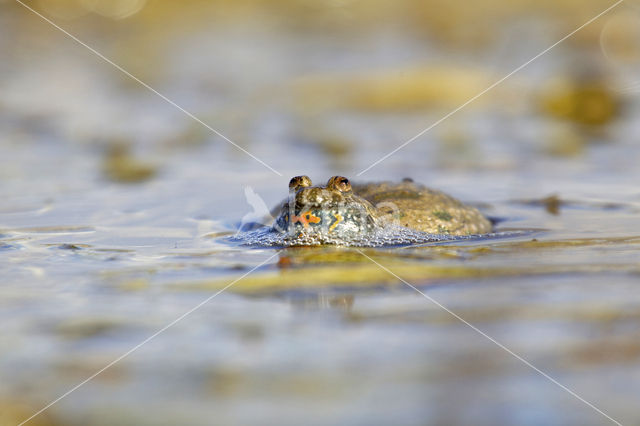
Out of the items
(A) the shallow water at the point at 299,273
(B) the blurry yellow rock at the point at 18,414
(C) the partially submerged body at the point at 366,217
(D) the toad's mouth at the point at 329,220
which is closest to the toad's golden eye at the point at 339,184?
(C) the partially submerged body at the point at 366,217

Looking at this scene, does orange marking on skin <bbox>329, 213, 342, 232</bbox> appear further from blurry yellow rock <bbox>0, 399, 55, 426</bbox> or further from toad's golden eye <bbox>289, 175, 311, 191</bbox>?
blurry yellow rock <bbox>0, 399, 55, 426</bbox>

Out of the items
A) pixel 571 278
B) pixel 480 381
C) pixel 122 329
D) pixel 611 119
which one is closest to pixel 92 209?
pixel 122 329

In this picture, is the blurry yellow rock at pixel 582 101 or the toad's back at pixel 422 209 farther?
the blurry yellow rock at pixel 582 101

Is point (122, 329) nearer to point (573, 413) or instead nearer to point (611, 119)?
point (573, 413)

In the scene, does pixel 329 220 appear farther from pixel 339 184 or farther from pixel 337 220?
pixel 339 184

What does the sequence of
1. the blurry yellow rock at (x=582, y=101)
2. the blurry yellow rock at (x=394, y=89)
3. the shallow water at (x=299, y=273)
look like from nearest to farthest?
the shallow water at (x=299, y=273) → the blurry yellow rock at (x=582, y=101) → the blurry yellow rock at (x=394, y=89)

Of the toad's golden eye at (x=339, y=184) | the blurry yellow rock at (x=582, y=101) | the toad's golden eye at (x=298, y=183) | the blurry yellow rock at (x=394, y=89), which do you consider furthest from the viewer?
the blurry yellow rock at (x=394, y=89)

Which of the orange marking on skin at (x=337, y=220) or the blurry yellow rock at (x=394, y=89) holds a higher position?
the blurry yellow rock at (x=394, y=89)

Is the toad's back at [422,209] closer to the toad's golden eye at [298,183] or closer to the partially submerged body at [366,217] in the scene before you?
the partially submerged body at [366,217]
